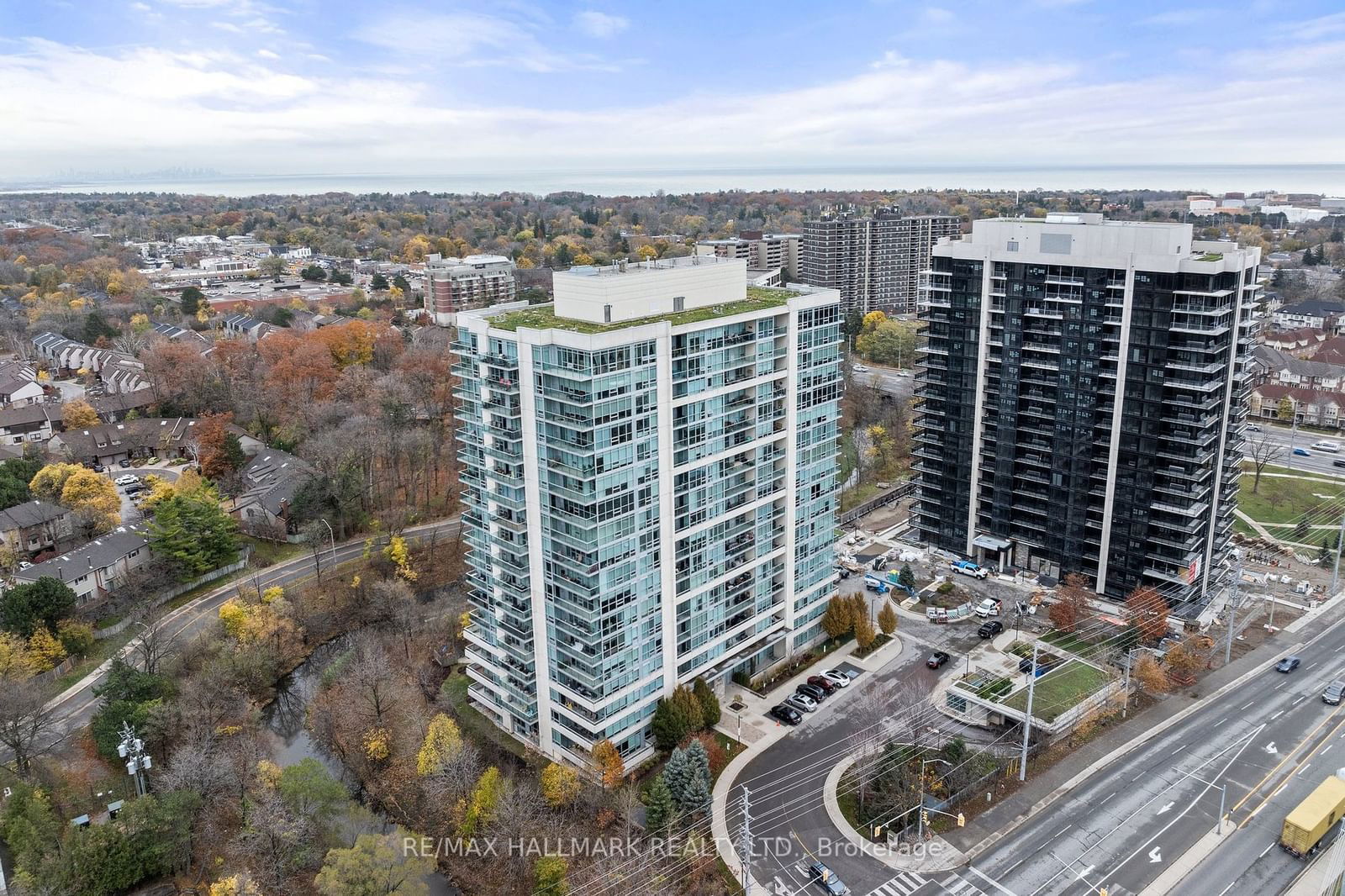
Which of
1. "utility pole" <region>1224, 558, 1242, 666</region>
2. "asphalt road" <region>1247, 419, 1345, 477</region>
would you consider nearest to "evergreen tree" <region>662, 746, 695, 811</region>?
"utility pole" <region>1224, 558, 1242, 666</region>

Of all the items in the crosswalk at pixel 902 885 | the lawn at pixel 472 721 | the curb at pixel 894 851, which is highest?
the lawn at pixel 472 721

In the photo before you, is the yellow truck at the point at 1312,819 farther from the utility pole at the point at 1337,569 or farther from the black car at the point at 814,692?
the utility pole at the point at 1337,569

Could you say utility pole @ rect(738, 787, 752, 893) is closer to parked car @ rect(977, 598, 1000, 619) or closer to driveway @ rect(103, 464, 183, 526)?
parked car @ rect(977, 598, 1000, 619)

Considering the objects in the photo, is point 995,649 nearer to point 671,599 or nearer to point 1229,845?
point 1229,845

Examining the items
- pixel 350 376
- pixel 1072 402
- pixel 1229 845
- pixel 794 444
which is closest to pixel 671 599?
pixel 794 444

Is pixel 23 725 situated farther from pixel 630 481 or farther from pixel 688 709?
pixel 688 709

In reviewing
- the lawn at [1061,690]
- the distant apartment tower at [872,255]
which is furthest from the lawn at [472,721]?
the distant apartment tower at [872,255]
